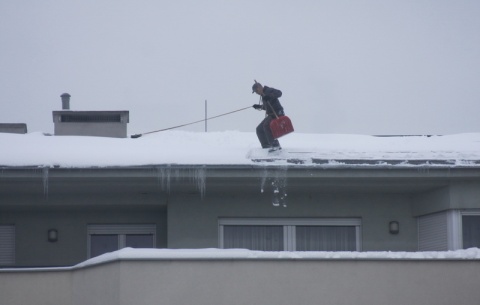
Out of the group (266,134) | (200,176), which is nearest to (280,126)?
(266,134)

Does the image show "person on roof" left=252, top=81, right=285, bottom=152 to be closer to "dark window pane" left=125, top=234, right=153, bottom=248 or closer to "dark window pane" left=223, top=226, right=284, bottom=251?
"dark window pane" left=223, top=226, right=284, bottom=251

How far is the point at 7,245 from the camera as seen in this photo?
49.1 ft

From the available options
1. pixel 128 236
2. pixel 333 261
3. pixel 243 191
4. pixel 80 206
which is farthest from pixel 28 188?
pixel 333 261

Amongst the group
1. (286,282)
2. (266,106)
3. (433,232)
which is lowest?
(286,282)

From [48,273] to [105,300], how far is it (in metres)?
1.75

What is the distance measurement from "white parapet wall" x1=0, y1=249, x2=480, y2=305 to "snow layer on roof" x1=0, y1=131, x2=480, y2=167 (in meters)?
2.57

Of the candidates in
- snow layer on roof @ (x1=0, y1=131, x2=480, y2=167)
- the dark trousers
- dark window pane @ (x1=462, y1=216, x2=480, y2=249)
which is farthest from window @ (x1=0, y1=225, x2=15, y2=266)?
dark window pane @ (x1=462, y1=216, x2=480, y2=249)

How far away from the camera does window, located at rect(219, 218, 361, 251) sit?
14.4 meters

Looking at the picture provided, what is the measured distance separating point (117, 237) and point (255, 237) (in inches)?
99.2

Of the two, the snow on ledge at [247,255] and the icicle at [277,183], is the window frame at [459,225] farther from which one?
the icicle at [277,183]

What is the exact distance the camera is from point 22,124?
18703 mm

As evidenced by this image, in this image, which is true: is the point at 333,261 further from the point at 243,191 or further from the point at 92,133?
the point at 92,133

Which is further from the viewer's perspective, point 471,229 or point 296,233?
point 296,233

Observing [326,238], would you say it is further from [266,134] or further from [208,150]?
[208,150]
